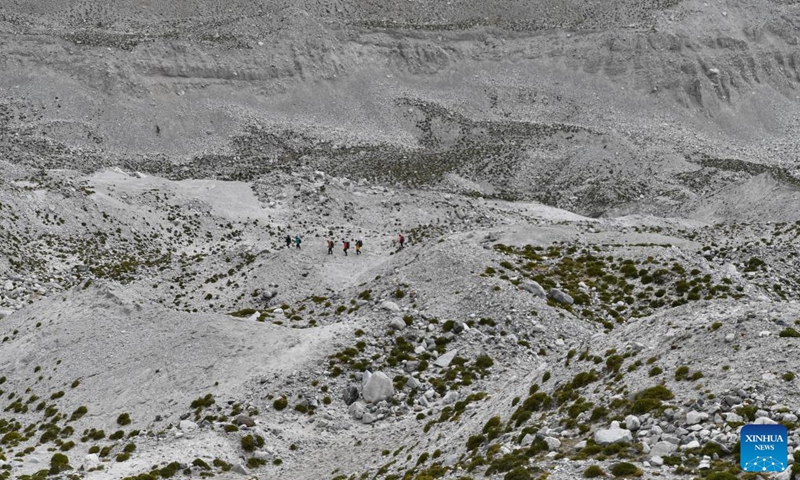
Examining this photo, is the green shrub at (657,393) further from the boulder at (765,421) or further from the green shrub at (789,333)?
the green shrub at (789,333)

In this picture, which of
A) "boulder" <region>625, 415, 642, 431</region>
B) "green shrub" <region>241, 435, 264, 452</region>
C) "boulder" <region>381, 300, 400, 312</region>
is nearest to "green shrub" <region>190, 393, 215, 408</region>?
"green shrub" <region>241, 435, 264, 452</region>

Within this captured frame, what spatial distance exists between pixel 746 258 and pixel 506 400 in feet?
97.0

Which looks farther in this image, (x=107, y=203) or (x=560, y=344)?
(x=107, y=203)

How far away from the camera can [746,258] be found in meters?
52.0

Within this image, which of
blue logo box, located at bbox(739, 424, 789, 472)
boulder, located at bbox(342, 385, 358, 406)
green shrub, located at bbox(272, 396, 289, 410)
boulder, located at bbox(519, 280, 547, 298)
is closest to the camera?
blue logo box, located at bbox(739, 424, 789, 472)

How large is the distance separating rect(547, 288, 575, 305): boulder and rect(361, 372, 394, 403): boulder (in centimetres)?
1342

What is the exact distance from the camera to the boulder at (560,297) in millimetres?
45747

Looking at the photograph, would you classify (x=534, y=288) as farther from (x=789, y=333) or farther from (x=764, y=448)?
(x=764, y=448)

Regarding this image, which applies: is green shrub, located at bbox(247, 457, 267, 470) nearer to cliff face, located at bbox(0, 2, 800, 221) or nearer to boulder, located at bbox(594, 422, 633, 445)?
boulder, located at bbox(594, 422, 633, 445)

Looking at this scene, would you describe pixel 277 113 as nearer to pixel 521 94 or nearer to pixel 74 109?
pixel 74 109

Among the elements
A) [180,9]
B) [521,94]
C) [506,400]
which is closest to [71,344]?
[506,400]

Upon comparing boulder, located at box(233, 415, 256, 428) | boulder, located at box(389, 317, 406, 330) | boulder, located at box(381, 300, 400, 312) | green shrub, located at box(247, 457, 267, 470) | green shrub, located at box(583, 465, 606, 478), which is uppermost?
green shrub, located at box(583, 465, 606, 478)

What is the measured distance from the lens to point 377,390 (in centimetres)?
3750

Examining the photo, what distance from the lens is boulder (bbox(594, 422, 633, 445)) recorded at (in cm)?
2197
